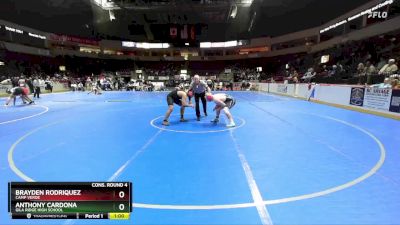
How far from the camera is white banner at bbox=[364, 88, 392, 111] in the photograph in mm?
11659

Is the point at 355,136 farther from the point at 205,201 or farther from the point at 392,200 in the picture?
→ the point at 205,201

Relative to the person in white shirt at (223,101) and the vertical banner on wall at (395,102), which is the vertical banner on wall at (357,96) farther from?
the person in white shirt at (223,101)

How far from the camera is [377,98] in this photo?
40.3 ft

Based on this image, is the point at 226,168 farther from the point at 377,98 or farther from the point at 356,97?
the point at 356,97

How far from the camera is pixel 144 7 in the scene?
1280 inches

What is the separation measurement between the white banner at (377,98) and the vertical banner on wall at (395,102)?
220 mm

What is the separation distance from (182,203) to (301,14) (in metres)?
44.5

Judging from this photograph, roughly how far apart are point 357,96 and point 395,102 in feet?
9.08

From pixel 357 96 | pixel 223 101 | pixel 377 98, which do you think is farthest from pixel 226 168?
pixel 357 96

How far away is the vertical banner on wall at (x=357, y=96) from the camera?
Result: 1349cm
